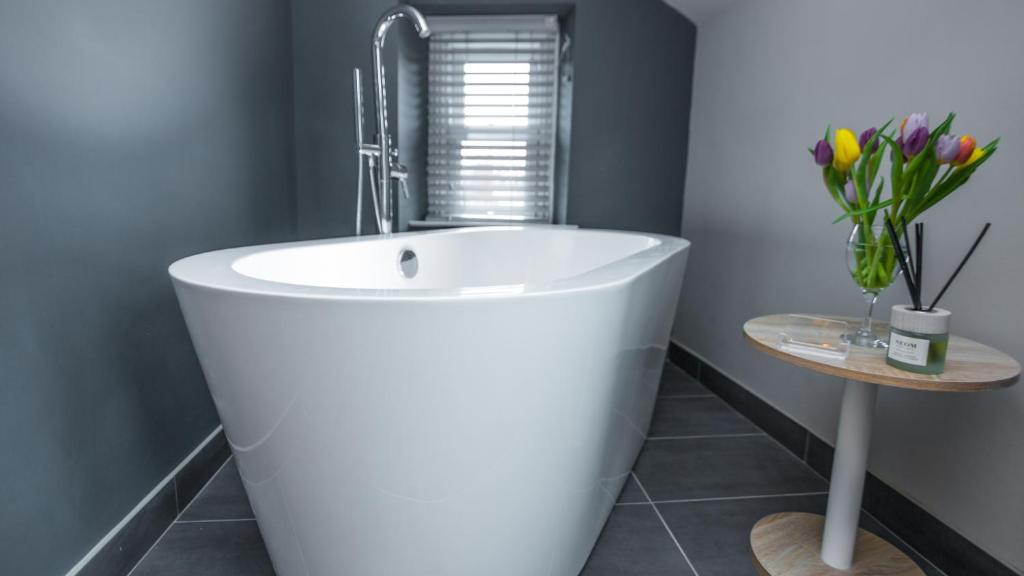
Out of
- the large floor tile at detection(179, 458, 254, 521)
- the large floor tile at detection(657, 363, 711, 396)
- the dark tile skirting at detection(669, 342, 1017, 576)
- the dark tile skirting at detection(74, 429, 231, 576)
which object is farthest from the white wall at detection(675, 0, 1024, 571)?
the dark tile skirting at detection(74, 429, 231, 576)

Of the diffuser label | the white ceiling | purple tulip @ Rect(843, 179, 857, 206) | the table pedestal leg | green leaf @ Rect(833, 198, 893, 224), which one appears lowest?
the table pedestal leg

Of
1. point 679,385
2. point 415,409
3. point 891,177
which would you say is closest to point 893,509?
point 891,177

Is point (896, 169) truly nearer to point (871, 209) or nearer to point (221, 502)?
point (871, 209)

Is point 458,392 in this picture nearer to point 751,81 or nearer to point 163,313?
point 163,313

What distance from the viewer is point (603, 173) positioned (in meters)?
2.66

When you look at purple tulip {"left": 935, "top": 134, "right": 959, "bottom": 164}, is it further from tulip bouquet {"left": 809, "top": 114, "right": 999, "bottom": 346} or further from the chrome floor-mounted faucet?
the chrome floor-mounted faucet

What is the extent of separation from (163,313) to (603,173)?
1841mm

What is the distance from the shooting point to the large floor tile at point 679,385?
2.39 meters

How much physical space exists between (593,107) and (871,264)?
1.65 meters

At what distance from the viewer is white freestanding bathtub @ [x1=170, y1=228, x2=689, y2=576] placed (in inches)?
32.0

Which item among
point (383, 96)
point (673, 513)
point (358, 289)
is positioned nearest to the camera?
point (358, 289)

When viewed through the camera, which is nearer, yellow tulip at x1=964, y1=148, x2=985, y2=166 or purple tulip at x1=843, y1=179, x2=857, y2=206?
yellow tulip at x1=964, y1=148, x2=985, y2=166

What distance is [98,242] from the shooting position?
1.17 metres

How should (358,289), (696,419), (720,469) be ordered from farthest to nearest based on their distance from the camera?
(696,419)
(720,469)
(358,289)
